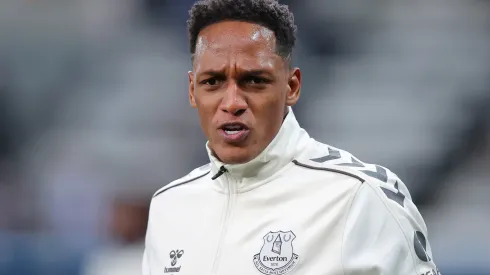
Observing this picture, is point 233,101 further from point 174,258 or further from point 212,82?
point 174,258

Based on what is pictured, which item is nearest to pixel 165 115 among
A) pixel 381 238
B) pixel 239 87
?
pixel 239 87

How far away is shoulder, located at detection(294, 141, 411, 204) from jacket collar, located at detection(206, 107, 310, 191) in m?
0.03

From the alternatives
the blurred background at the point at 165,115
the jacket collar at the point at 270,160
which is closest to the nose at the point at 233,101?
the jacket collar at the point at 270,160

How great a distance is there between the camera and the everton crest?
1285 mm

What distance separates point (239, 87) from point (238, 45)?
7 centimetres

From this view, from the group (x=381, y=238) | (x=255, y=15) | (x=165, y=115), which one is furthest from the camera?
(x=165, y=115)

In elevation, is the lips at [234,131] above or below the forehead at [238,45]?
below

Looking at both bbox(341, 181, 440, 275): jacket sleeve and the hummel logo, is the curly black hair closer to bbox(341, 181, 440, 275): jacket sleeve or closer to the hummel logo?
bbox(341, 181, 440, 275): jacket sleeve

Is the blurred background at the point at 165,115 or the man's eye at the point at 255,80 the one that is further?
the blurred background at the point at 165,115

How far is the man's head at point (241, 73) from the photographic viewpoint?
1315mm

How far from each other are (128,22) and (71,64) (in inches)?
10.6

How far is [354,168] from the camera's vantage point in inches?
53.1

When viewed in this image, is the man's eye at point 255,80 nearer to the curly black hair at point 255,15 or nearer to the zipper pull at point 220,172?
the curly black hair at point 255,15

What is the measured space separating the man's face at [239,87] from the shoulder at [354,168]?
0.33 ft
